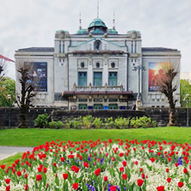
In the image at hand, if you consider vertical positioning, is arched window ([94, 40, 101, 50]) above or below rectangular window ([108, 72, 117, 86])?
above

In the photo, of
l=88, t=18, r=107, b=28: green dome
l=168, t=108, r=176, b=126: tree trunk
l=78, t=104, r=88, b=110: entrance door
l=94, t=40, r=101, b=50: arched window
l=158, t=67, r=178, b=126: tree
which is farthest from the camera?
l=88, t=18, r=107, b=28: green dome

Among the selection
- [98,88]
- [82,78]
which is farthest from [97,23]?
[98,88]

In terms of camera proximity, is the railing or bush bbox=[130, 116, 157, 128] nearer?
bush bbox=[130, 116, 157, 128]

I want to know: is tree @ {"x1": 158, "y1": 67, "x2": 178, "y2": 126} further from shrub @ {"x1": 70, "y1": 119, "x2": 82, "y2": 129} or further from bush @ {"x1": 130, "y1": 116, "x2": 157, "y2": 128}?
shrub @ {"x1": 70, "y1": 119, "x2": 82, "y2": 129}

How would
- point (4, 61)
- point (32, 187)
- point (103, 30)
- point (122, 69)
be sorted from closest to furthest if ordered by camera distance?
A: 1. point (32, 187)
2. point (4, 61)
3. point (122, 69)
4. point (103, 30)

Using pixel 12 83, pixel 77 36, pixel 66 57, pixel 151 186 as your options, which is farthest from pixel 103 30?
pixel 151 186

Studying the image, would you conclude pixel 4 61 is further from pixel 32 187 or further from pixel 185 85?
pixel 185 85

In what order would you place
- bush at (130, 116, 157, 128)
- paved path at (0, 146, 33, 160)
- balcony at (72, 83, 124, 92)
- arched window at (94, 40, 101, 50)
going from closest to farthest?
paved path at (0, 146, 33, 160), bush at (130, 116, 157, 128), balcony at (72, 83, 124, 92), arched window at (94, 40, 101, 50)

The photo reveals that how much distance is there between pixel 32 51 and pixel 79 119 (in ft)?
104

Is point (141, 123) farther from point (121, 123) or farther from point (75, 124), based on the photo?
point (75, 124)

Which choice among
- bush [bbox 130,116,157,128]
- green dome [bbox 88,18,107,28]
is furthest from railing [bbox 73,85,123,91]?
bush [bbox 130,116,157,128]

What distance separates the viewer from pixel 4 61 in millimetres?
18188

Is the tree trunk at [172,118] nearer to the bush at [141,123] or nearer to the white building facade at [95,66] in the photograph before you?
the bush at [141,123]

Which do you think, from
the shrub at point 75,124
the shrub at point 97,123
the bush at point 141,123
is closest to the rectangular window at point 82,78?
the shrub at point 75,124
